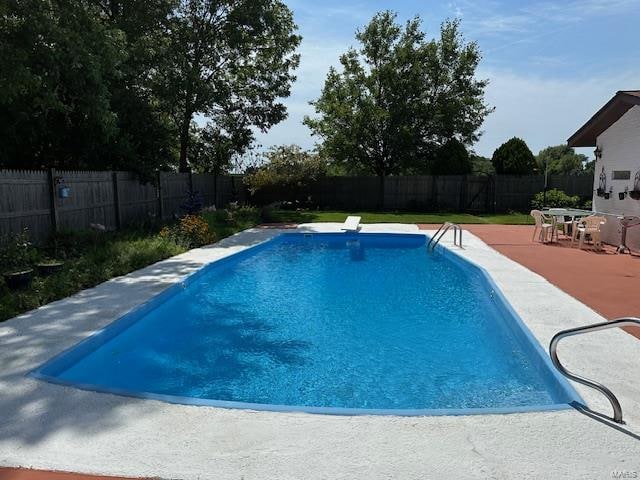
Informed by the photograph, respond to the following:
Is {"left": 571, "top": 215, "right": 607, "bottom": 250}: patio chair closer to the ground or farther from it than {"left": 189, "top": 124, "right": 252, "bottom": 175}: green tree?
closer to the ground

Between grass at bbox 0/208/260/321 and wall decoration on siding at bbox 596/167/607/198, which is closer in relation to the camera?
grass at bbox 0/208/260/321

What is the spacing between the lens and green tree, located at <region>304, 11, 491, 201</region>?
2453 centimetres

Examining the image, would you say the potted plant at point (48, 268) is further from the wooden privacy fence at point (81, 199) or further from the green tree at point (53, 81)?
the green tree at point (53, 81)

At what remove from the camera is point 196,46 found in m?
19.6

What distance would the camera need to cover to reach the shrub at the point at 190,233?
12.2 m

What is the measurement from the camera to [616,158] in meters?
12.4

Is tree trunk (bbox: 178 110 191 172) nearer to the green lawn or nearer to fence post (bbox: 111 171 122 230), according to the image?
the green lawn

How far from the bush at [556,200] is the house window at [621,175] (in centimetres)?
748

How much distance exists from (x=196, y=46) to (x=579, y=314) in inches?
717

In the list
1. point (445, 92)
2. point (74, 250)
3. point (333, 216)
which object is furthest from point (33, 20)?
point (445, 92)

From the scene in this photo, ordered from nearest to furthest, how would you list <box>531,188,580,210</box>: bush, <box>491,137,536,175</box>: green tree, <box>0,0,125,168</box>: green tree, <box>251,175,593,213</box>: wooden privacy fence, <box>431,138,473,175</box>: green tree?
<box>0,0,125,168</box>: green tree < <box>531,188,580,210</box>: bush < <box>251,175,593,213</box>: wooden privacy fence < <box>491,137,536,175</box>: green tree < <box>431,138,473,175</box>: green tree

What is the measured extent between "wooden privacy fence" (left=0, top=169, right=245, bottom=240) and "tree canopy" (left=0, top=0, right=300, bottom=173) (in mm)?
890

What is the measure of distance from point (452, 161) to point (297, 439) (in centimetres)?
2255

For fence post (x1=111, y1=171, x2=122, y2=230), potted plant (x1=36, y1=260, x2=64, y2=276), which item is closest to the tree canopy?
fence post (x1=111, y1=171, x2=122, y2=230)
